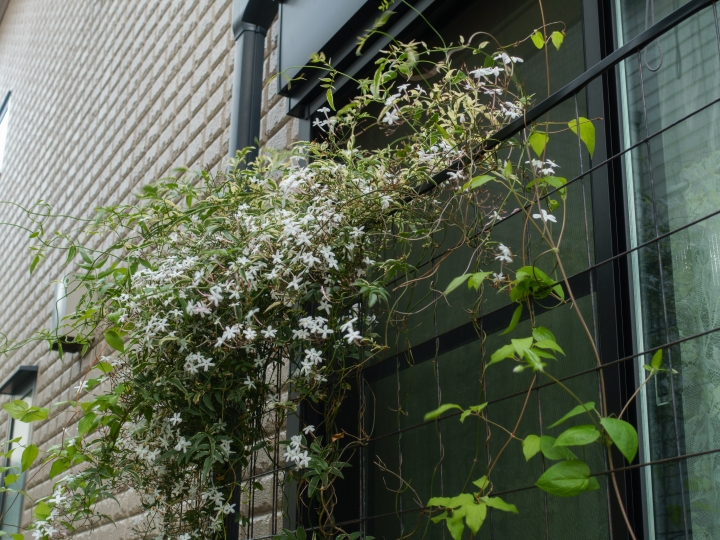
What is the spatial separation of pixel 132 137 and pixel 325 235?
3418 millimetres

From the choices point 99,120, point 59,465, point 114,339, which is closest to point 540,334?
point 114,339

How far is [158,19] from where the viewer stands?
5.04m

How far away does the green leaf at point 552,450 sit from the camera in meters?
1.36

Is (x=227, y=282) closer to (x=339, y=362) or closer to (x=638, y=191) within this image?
(x=339, y=362)

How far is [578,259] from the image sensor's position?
1.98m

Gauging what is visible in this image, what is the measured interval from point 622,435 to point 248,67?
2484mm

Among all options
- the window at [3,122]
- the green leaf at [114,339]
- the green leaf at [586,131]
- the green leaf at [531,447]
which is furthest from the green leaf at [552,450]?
the window at [3,122]

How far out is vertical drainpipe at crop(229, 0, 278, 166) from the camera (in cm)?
327

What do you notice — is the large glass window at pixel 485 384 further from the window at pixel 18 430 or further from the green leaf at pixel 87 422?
the window at pixel 18 430

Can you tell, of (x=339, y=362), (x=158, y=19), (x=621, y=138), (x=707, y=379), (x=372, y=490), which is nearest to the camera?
(x=707, y=379)

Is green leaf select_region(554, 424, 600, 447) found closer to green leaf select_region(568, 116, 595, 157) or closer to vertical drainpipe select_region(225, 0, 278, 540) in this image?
green leaf select_region(568, 116, 595, 157)

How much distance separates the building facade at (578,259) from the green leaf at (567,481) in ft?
0.22

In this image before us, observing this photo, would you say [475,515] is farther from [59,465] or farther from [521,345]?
[59,465]

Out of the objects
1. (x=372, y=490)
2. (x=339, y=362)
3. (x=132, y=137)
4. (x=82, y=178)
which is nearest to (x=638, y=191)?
(x=339, y=362)
